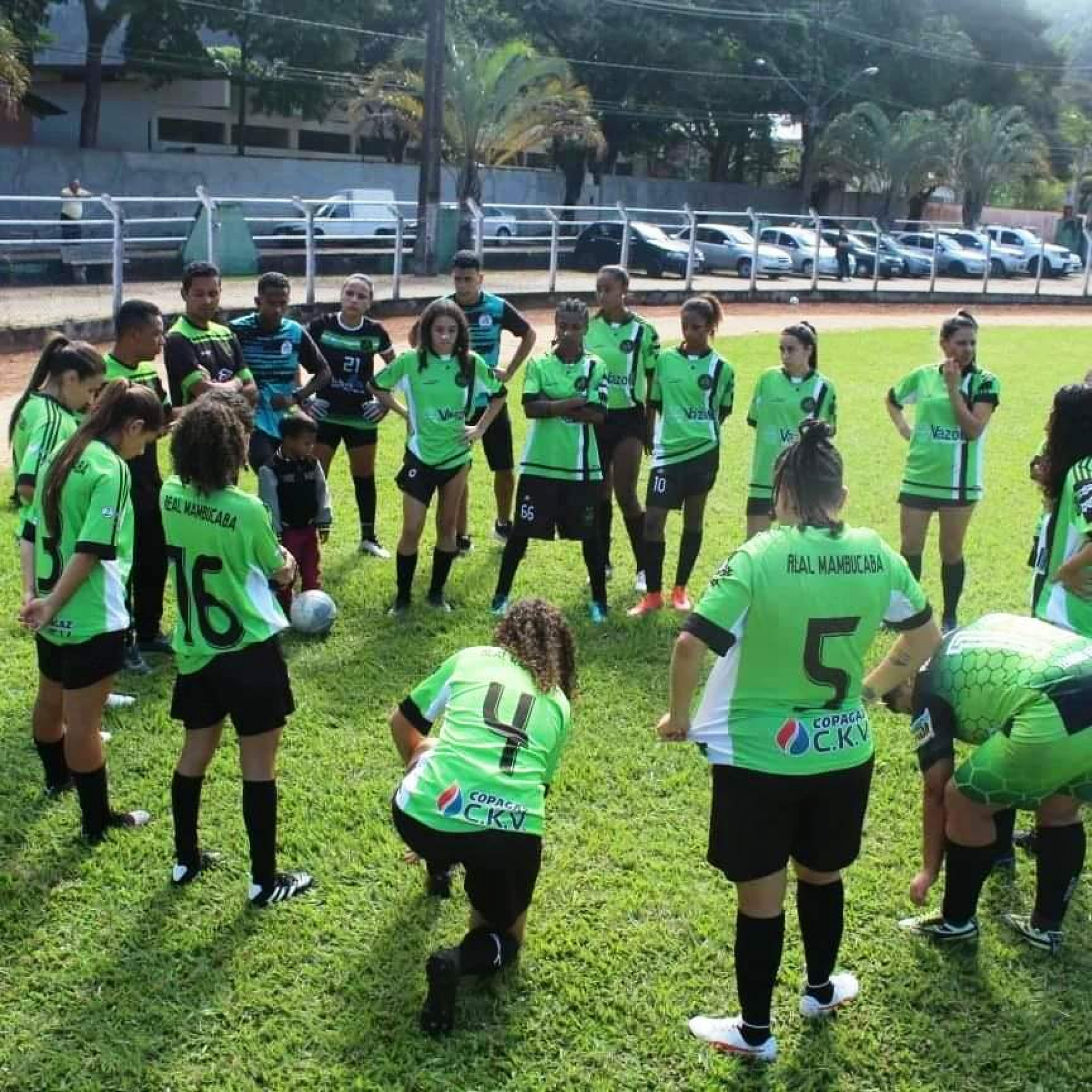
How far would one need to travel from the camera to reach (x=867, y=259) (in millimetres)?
35875

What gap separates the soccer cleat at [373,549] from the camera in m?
8.65

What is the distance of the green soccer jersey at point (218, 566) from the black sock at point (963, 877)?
2.44 meters

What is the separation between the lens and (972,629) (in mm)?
3998

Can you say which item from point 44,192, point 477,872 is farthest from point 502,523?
point 44,192

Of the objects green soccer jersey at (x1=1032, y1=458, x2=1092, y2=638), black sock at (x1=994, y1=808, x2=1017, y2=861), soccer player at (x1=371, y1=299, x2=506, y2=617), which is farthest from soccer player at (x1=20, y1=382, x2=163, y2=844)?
green soccer jersey at (x1=1032, y1=458, x2=1092, y2=638)

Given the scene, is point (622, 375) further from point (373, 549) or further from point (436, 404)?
point (373, 549)

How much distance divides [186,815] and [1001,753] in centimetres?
279

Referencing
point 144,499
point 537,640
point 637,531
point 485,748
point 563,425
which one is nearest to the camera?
point 485,748

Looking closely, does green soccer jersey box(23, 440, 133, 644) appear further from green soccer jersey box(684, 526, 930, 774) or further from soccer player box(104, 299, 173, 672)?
green soccer jersey box(684, 526, 930, 774)

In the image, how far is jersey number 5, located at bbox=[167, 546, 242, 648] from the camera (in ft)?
13.7

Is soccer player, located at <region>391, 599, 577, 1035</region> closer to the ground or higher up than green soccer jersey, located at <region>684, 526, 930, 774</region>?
closer to the ground

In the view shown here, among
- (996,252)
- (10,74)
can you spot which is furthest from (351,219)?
(996,252)

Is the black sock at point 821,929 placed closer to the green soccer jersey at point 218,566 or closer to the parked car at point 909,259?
the green soccer jersey at point 218,566

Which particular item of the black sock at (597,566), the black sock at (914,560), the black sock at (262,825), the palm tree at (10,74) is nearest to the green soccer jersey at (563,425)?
the black sock at (597,566)
